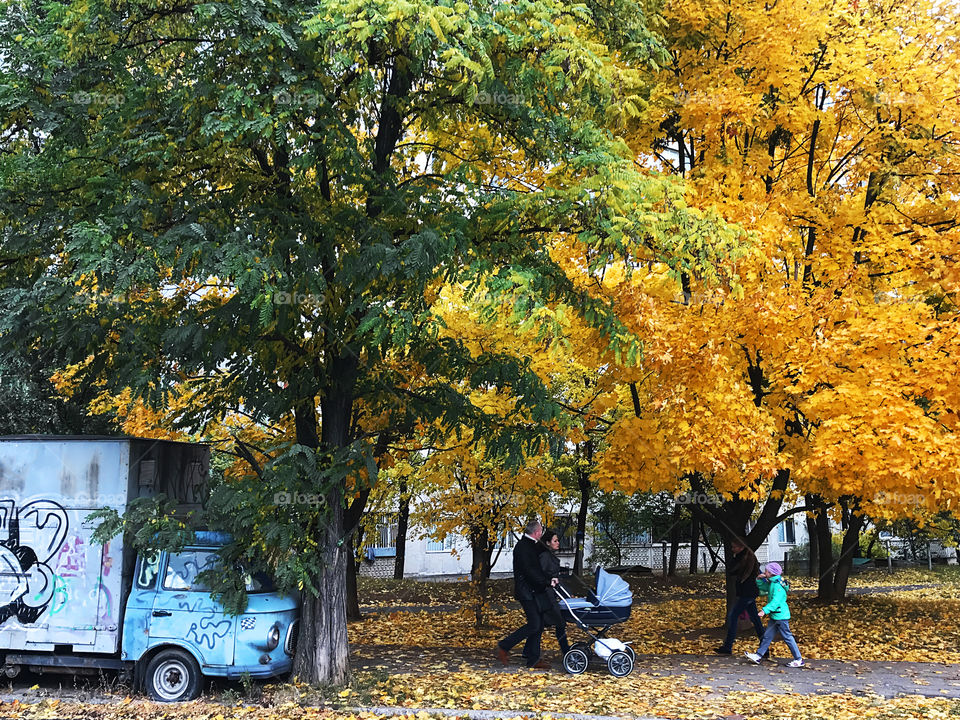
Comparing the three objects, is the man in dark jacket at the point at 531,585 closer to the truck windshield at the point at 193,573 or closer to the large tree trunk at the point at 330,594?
the large tree trunk at the point at 330,594

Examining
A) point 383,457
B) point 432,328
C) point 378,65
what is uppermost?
point 378,65

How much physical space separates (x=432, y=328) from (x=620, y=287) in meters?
3.65

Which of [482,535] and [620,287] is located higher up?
[620,287]

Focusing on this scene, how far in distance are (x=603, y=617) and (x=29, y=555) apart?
23.5 ft

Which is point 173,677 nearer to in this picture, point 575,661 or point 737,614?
point 575,661

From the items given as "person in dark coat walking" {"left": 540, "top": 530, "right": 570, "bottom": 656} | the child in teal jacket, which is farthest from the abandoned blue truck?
the child in teal jacket

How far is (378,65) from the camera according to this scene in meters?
9.93

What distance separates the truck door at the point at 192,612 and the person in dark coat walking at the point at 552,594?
12.9 ft

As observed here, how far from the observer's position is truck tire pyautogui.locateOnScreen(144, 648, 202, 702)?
9.45m

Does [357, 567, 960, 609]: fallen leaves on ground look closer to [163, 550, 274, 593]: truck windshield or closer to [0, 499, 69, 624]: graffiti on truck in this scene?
[163, 550, 274, 593]: truck windshield

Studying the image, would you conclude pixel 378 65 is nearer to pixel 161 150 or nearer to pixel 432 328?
pixel 161 150

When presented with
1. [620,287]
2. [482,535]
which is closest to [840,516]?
[620,287]

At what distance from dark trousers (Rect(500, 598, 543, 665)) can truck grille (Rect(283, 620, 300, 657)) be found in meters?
2.86

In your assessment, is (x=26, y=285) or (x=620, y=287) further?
(x=620, y=287)
